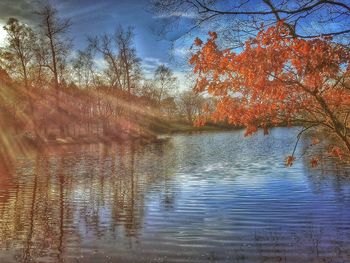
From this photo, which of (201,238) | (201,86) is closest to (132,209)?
(201,238)

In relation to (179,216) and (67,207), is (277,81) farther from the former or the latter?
(67,207)

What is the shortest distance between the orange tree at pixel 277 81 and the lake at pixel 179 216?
2780mm

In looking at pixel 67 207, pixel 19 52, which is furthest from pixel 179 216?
pixel 19 52

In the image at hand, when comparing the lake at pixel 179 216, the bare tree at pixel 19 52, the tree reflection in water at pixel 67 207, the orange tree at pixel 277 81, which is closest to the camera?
the orange tree at pixel 277 81

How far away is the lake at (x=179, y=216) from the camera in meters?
9.38

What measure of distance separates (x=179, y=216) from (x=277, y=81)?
21.1ft

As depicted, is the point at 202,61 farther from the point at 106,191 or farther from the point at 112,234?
the point at 106,191

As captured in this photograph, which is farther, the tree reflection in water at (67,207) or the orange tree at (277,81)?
the tree reflection in water at (67,207)

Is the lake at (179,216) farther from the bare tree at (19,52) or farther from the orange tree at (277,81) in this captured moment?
the bare tree at (19,52)

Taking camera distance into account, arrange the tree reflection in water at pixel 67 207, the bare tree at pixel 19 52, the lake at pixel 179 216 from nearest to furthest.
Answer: the lake at pixel 179 216
the tree reflection in water at pixel 67 207
the bare tree at pixel 19 52

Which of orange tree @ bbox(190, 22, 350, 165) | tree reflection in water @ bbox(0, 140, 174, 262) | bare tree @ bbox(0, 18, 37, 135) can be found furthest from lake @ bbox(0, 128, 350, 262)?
bare tree @ bbox(0, 18, 37, 135)

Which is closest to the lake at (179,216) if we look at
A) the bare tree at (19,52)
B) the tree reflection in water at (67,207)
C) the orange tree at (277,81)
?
the tree reflection in water at (67,207)

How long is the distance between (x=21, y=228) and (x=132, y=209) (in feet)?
12.3

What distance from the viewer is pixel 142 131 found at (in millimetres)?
71875
